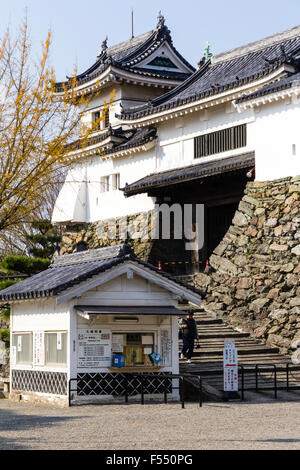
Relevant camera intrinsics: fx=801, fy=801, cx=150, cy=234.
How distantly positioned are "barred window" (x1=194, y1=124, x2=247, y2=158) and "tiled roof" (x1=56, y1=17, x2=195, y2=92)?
7031 mm

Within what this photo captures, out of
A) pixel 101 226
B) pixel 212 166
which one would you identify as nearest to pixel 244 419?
pixel 212 166

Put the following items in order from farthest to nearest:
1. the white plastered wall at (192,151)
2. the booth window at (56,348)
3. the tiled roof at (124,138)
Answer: the tiled roof at (124,138)
the white plastered wall at (192,151)
the booth window at (56,348)

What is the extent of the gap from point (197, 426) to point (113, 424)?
57.8 inches

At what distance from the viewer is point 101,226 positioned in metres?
36.9

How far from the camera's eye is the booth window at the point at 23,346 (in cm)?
1989

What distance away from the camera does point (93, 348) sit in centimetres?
1788

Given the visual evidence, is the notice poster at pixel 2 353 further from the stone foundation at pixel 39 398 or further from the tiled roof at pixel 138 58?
the tiled roof at pixel 138 58

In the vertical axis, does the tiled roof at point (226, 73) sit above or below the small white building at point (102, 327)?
above

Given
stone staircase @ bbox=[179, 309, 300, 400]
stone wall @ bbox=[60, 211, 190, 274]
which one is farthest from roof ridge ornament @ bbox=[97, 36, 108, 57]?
stone staircase @ bbox=[179, 309, 300, 400]

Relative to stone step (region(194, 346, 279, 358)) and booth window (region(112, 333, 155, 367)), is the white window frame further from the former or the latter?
stone step (region(194, 346, 279, 358))

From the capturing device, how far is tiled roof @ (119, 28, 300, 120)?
98.2 ft

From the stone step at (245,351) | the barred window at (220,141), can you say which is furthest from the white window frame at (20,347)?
the barred window at (220,141)

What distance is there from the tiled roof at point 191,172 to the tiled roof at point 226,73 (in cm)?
254

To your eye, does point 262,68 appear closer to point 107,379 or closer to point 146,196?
point 146,196
